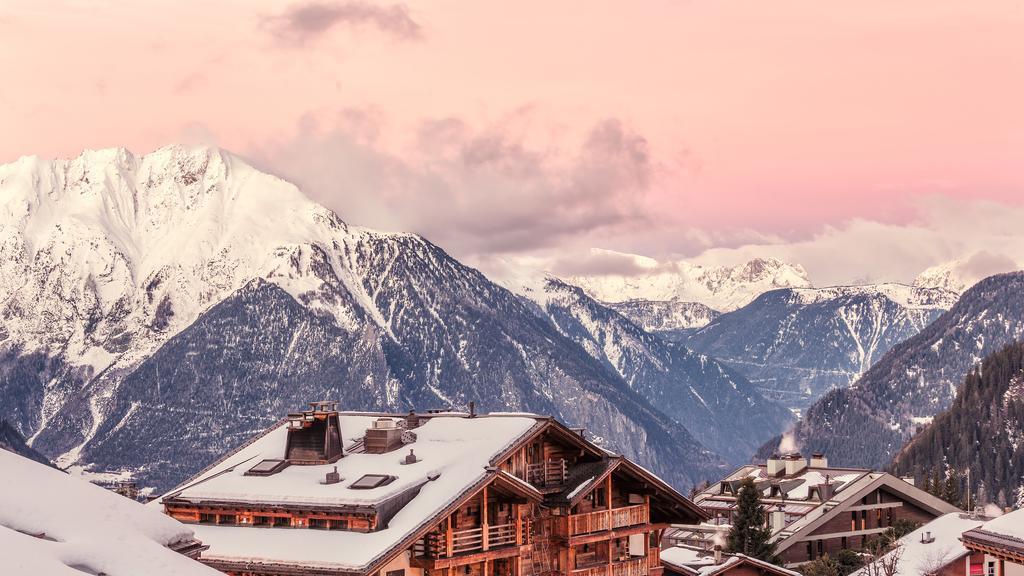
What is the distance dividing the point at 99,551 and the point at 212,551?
41.3m

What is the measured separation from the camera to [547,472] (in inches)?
2643

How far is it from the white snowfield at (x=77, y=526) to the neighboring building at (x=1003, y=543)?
4731 cm

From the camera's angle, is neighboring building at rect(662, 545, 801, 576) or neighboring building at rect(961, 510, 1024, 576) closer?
neighboring building at rect(961, 510, 1024, 576)

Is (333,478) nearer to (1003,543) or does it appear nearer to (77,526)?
(1003,543)

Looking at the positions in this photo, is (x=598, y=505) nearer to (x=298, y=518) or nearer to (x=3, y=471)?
(x=298, y=518)

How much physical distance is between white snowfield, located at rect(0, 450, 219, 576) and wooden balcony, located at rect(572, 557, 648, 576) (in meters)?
47.1

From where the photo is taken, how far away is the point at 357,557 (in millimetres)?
54281

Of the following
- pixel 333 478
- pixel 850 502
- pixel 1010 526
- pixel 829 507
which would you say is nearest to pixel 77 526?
pixel 333 478

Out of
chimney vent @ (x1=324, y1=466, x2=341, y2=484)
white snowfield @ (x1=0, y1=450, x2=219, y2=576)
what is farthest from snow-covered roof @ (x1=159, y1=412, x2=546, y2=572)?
white snowfield @ (x1=0, y1=450, x2=219, y2=576)

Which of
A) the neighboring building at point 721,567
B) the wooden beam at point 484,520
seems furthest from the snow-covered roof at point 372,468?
the neighboring building at point 721,567

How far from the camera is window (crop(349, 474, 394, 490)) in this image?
6009cm

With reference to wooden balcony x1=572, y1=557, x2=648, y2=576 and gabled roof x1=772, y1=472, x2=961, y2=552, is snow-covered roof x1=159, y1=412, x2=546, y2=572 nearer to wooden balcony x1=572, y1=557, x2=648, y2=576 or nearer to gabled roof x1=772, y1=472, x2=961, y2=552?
wooden balcony x1=572, y1=557, x2=648, y2=576

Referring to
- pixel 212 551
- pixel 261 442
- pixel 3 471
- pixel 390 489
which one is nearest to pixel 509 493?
pixel 390 489

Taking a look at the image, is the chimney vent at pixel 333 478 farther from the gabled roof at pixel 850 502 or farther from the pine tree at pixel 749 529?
the gabled roof at pixel 850 502
